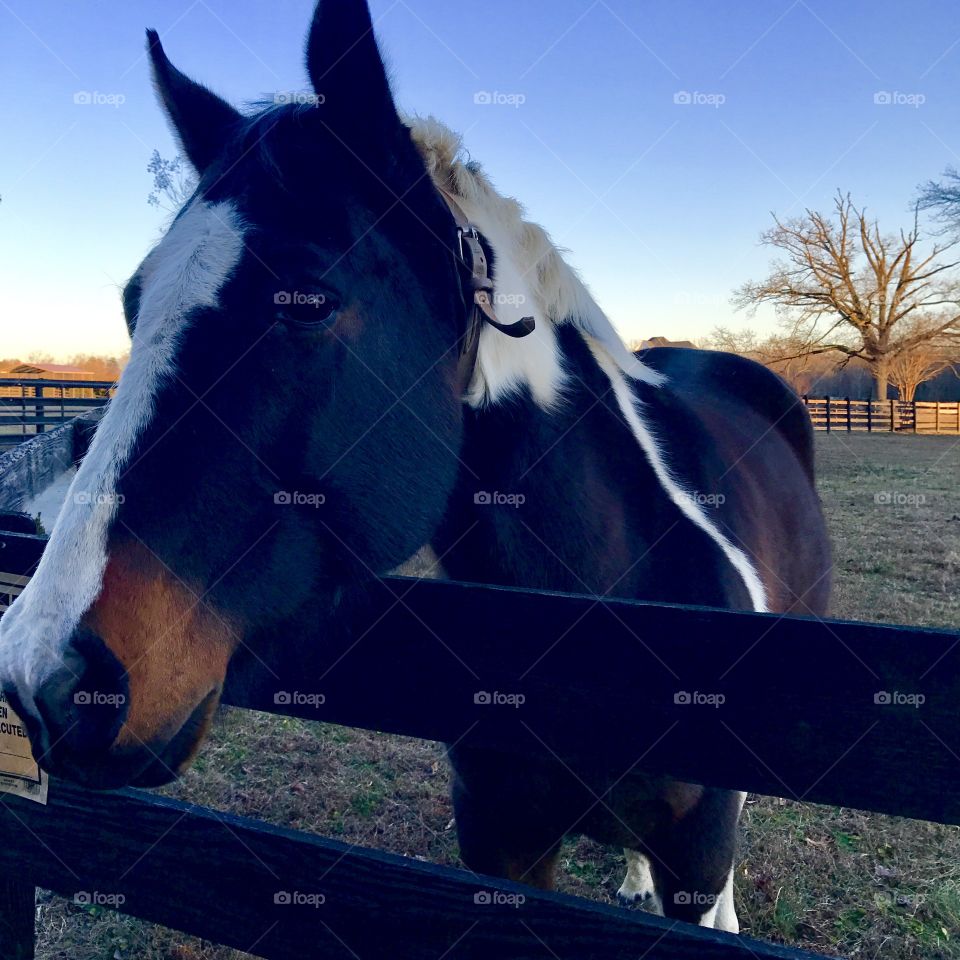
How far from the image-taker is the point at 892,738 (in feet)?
3.50

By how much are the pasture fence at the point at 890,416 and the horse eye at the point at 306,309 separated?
112 ft

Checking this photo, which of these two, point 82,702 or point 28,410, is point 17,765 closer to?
point 82,702

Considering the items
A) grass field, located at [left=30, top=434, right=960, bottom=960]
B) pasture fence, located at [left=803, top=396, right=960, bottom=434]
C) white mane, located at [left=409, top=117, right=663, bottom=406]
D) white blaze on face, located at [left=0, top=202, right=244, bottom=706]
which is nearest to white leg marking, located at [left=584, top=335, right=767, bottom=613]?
white mane, located at [left=409, top=117, right=663, bottom=406]

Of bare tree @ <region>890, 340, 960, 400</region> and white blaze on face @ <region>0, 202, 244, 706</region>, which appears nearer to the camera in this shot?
white blaze on face @ <region>0, 202, 244, 706</region>

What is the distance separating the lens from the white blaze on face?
3.53 ft

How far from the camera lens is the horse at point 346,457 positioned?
1.16 meters

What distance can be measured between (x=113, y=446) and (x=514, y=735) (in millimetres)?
905

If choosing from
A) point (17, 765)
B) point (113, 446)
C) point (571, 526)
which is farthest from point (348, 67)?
point (17, 765)

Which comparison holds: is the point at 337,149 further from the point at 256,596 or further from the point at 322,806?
the point at 322,806

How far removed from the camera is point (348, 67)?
148 cm

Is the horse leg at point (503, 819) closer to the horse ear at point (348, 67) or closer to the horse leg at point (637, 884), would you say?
the horse leg at point (637, 884)

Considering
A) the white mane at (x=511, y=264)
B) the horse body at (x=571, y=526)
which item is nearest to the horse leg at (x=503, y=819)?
the horse body at (x=571, y=526)

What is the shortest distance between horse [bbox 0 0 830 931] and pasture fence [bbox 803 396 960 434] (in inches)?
1312

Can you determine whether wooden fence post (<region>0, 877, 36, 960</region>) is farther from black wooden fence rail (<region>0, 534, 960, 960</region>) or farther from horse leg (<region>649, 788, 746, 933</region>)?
horse leg (<region>649, 788, 746, 933</region>)
